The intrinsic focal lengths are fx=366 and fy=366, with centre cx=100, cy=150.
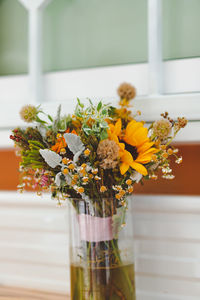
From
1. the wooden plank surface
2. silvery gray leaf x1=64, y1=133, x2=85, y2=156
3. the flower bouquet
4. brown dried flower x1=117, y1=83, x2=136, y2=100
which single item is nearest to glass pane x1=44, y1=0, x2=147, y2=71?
brown dried flower x1=117, y1=83, x2=136, y2=100

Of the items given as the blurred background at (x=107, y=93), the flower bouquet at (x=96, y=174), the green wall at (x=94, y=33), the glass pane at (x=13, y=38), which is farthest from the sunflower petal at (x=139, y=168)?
the glass pane at (x=13, y=38)

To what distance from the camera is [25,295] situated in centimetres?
108

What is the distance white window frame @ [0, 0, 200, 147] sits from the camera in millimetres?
994

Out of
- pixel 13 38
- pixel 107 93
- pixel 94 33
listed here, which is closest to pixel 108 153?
pixel 107 93

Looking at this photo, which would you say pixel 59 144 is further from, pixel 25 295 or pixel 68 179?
pixel 25 295

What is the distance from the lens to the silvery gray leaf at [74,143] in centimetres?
77

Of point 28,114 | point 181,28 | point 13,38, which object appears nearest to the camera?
point 28,114

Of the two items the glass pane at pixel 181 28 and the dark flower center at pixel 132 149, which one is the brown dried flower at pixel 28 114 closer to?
the dark flower center at pixel 132 149

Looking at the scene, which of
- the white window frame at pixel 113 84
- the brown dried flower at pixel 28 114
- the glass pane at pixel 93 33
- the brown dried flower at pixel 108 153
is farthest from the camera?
the glass pane at pixel 93 33

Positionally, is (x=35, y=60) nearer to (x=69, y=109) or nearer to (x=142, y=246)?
(x=69, y=109)

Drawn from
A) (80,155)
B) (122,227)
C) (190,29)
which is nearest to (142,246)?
(122,227)

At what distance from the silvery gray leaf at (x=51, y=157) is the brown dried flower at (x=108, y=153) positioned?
0.09m

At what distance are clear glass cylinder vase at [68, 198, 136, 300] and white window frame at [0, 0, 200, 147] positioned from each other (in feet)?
1.04

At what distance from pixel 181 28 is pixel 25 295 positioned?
90cm
